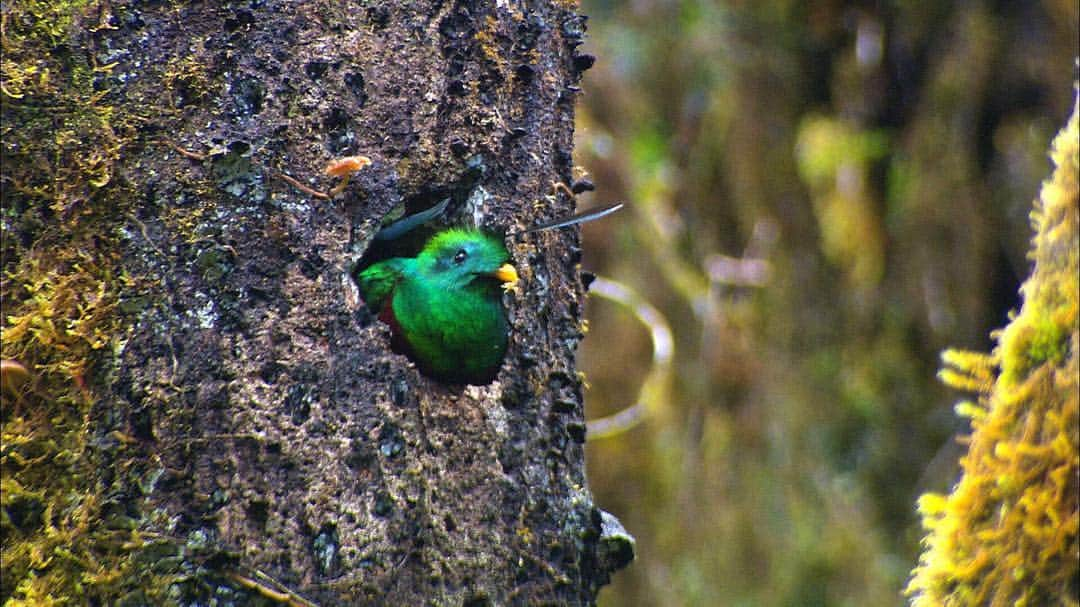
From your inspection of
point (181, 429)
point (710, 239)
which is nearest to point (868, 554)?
point (710, 239)

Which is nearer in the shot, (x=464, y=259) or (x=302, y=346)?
(x=302, y=346)

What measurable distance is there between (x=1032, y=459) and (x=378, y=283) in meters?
1.70

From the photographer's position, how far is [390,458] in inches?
94.2

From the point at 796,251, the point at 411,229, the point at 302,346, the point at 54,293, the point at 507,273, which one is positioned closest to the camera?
the point at 54,293

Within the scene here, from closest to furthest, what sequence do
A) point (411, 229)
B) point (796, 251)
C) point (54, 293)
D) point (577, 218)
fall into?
point (54, 293) < point (577, 218) < point (411, 229) < point (796, 251)

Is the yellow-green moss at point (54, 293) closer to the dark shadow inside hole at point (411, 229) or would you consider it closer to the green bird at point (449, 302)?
the dark shadow inside hole at point (411, 229)

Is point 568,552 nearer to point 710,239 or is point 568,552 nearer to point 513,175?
point 513,175

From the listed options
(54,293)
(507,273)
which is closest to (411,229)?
(507,273)

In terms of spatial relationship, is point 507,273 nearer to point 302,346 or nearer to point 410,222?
point 410,222

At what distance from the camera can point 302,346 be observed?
7.73 feet

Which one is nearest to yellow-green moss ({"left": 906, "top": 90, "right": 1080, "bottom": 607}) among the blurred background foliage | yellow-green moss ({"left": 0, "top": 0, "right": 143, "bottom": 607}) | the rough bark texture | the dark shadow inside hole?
the rough bark texture

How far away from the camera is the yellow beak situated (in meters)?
2.67

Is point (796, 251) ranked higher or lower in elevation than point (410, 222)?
higher

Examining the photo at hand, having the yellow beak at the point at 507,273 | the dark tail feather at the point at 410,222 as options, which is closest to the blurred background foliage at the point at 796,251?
the dark tail feather at the point at 410,222
